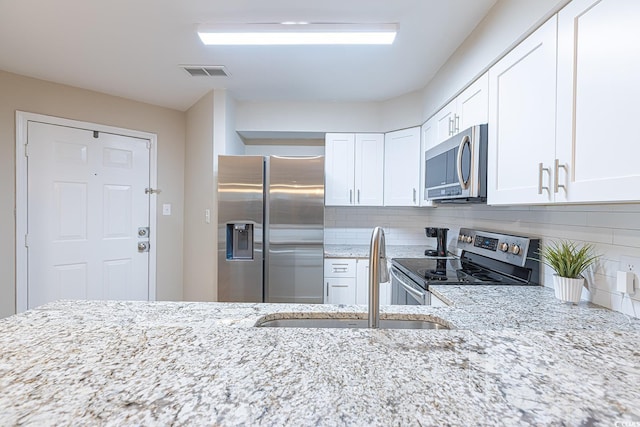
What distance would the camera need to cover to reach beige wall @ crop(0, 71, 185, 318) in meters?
2.41

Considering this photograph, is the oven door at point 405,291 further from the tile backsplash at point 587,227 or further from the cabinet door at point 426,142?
the cabinet door at point 426,142

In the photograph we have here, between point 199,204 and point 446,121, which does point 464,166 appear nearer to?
point 446,121

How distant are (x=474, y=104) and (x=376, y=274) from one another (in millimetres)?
1455

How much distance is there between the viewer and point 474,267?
2107mm

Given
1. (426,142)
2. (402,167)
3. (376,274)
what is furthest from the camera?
(402,167)

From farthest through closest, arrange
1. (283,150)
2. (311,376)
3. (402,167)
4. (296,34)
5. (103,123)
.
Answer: (283,150), (402,167), (103,123), (296,34), (311,376)

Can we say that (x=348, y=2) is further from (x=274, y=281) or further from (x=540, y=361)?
(x=274, y=281)

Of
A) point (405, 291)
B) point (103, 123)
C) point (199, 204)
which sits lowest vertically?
point (405, 291)

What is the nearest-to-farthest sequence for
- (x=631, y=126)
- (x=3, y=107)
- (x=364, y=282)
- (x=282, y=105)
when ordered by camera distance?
(x=631, y=126), (x=3, y=107), (x=364, y=282), (x=282, y=105)

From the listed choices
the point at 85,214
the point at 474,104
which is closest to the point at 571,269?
the point at 474,104

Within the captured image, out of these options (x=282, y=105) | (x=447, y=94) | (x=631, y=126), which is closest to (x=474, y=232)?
(x=447, y=94)

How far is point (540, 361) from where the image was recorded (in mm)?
579

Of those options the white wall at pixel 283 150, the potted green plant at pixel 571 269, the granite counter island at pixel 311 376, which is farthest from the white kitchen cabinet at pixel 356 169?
the granite counter island at pixel 311 376

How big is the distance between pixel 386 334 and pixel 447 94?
6.84 feet
